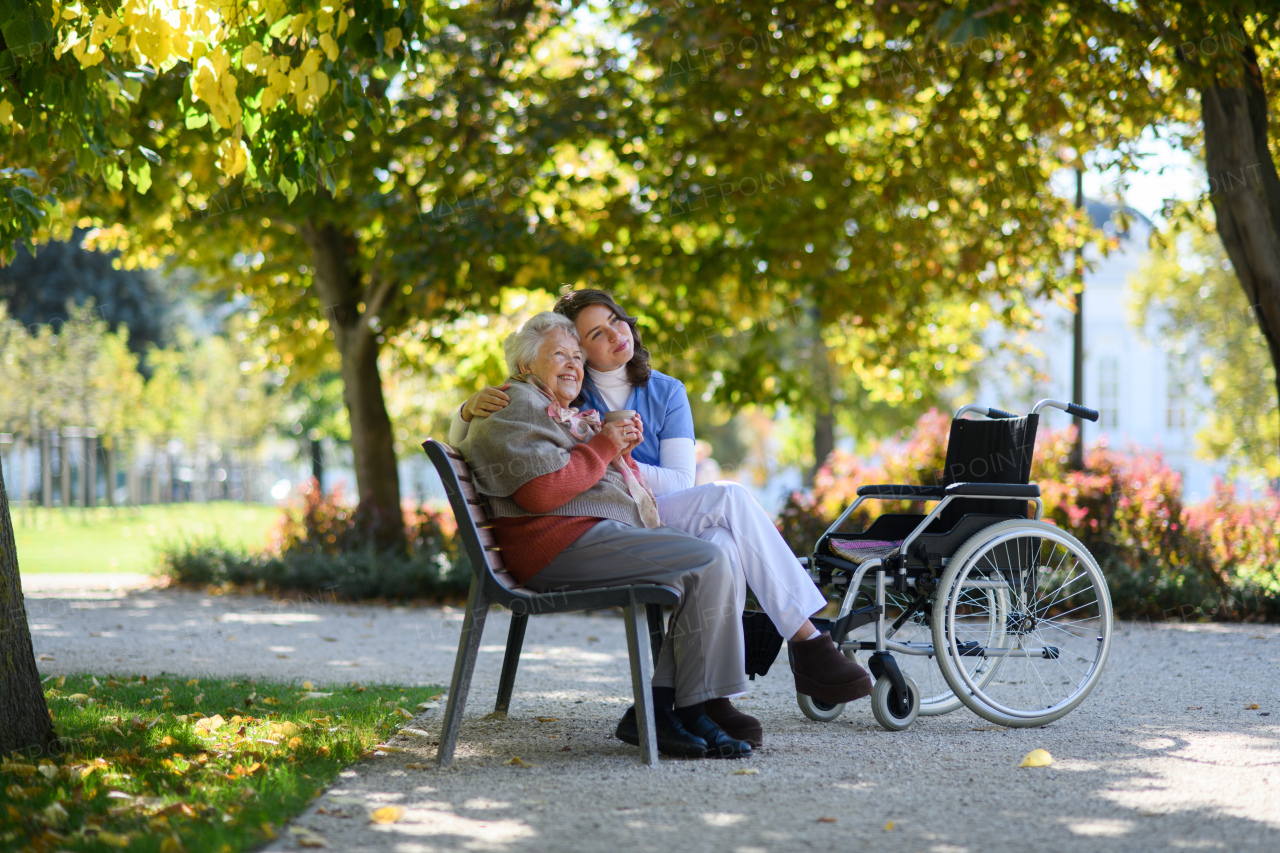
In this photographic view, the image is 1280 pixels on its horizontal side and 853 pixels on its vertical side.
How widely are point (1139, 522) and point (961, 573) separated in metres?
5.28

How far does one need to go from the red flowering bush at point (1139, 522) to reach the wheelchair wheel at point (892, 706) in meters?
4.26

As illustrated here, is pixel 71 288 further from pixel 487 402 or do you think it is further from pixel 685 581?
pixel 685 581

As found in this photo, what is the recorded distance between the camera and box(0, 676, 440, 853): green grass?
115 inches


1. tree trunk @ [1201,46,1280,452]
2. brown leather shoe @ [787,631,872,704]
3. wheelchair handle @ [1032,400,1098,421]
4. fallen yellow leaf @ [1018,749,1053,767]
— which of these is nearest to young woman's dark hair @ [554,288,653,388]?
brown leather shoe @ [787,631,872,704]

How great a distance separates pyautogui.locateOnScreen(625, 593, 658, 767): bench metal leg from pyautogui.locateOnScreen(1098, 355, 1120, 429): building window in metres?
35.9

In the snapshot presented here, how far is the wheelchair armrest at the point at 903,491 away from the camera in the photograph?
452 cm

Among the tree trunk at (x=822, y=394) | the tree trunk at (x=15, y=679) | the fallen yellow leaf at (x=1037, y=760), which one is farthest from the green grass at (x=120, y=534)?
the fallen yellow leaf at (x=1037, y=760)

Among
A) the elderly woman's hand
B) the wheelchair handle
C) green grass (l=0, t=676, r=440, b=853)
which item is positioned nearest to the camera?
green grass (l=0, t=676, r=440, b=853)

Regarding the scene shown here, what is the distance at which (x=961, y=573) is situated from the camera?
4273 mm

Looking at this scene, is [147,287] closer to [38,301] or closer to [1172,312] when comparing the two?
[38,301]

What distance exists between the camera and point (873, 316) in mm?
10445

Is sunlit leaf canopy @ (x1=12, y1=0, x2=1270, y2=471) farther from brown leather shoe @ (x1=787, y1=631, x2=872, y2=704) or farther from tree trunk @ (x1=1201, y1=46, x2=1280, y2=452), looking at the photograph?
brown leather shoe @ (x1=787, y1=631, x2=872, y2=704)

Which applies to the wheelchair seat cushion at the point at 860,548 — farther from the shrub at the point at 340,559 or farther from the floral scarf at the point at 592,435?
the shrub at the point at 340,559

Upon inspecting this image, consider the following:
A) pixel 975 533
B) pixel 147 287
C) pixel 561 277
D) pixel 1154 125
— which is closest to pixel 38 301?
pixel 147 287
